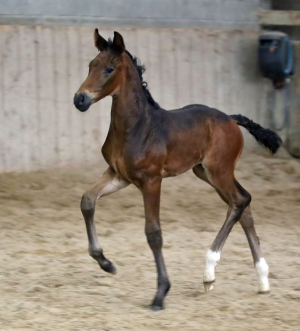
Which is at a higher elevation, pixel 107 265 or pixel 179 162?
pixel 179 162

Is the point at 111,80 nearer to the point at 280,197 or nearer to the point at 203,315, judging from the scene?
the point at 203,315

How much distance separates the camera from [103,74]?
491 centimetres

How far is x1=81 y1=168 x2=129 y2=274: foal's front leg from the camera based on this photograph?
514cm

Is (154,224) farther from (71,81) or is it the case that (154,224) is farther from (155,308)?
(71,81)

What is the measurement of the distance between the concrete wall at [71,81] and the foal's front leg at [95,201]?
366 centimetres

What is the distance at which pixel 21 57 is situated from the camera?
8695 millimetres

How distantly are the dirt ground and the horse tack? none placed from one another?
0.87ft

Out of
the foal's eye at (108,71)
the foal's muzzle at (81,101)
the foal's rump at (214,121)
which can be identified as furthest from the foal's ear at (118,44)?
the foal's rump at (214,121)

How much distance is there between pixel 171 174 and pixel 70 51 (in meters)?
4.11

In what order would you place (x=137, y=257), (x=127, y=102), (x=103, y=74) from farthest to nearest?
(x=137, y=257), (x=127, y=102), (x=103, y=74)

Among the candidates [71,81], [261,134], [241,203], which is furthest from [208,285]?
[71,81]

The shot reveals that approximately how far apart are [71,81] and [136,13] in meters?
1.27

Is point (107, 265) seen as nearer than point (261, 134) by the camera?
Yes

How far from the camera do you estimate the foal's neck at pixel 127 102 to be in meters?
5.11
